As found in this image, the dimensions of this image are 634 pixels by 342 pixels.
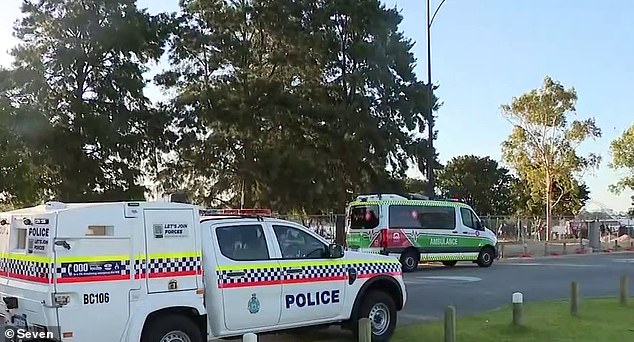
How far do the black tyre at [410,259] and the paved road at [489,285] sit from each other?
335 millimetres

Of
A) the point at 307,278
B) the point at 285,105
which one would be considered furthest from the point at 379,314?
the point at 285,105

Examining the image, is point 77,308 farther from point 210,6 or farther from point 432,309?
point 210,6

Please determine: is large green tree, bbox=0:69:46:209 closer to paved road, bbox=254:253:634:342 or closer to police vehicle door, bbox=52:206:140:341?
paved road, bbox=254:253:634:342

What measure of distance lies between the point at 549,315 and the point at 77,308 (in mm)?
8147

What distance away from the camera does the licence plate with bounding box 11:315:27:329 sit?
25.8 feet

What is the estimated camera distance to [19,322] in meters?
7.94

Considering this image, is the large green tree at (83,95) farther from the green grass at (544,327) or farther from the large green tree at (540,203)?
the large green tree at (540,203)

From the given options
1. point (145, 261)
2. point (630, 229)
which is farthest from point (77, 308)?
point (630, 229)

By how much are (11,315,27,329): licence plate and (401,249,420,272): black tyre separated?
53.7 feet

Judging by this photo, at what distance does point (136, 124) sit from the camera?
32.3 m

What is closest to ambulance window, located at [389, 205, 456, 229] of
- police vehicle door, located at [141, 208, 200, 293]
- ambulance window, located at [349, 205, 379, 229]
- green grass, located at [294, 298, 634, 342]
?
ambulance window, located at [349, 205, 379, 229]

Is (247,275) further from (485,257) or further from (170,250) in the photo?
(485,257)

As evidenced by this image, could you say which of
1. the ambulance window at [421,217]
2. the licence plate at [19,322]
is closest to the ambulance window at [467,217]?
the ambulance window at [421,217]

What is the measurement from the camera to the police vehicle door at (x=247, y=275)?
8.82 metres
